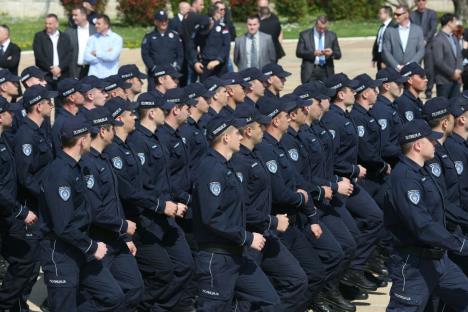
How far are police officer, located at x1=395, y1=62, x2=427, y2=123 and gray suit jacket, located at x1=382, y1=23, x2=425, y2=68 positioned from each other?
16.1 ft

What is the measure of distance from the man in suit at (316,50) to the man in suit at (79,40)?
333 centimetres

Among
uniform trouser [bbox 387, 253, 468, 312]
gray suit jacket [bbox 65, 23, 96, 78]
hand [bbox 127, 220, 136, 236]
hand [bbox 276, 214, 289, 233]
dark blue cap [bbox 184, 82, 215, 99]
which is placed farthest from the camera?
gray suit jacket [bbox 65, 23, 96, 78]

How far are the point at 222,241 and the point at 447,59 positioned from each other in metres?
10.5

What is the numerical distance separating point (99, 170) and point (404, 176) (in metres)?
2.45

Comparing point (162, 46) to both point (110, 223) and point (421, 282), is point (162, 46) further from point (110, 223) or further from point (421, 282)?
point (421, 282)

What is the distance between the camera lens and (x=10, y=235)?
36.7ft

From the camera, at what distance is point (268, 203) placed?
33.3 feet

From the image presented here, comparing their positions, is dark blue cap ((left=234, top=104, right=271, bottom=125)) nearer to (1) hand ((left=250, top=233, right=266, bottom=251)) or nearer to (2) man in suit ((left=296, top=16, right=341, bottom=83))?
(1) hand ((left=250, top=233, right=266, bottom=251))

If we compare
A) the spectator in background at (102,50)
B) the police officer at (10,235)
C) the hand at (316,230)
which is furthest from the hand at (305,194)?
the spectator in background at (102,50)

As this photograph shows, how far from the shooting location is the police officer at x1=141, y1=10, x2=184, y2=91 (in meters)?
19.0

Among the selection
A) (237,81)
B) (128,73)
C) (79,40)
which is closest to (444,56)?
(79,40)

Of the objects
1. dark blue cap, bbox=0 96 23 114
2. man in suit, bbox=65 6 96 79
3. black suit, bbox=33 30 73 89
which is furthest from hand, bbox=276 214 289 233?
man in suit, bbox=65 6 96 79

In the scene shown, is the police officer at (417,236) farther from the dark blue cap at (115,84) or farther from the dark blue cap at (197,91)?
the dark blue cap at (115,84)

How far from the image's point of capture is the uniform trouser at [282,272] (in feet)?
33.8
